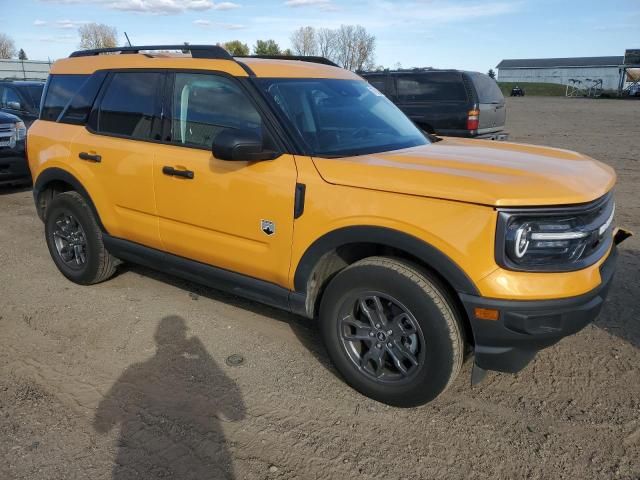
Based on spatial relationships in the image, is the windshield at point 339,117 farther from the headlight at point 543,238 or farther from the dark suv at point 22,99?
the dark suv at point 22,99

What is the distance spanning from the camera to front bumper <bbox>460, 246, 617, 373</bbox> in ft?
8.39

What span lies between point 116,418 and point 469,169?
92.2 inches

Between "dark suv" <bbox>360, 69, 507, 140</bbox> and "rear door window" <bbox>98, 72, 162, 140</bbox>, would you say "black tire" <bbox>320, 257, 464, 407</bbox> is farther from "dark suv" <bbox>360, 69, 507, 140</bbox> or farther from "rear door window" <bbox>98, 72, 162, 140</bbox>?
"dark suv" <bbox>360, 69, 507, 140</bbox>

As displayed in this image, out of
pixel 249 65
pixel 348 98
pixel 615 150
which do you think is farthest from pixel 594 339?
pixel 615 150

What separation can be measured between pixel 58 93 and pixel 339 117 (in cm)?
270

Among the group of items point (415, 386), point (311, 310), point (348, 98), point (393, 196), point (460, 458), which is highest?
point (348, 98)

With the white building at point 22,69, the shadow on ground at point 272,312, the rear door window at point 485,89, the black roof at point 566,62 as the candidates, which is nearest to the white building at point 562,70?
the black roof at point 566,62

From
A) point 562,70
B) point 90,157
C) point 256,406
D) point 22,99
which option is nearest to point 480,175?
point 256,406

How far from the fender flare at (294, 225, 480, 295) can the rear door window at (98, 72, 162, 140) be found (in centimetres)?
169

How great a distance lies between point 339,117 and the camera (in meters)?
3.71

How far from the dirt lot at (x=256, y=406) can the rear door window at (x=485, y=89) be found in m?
6.61

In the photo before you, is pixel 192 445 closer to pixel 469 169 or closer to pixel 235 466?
Result: pixel 235 466

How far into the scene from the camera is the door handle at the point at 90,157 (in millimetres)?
4242

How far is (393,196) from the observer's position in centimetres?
281
